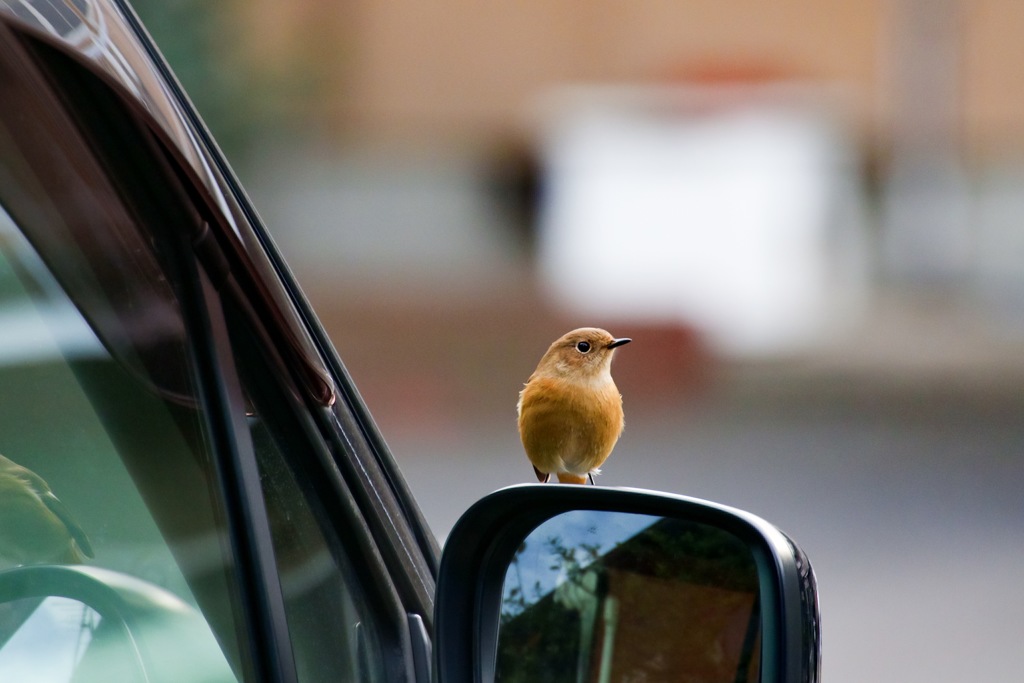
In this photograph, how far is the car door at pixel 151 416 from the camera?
110cm

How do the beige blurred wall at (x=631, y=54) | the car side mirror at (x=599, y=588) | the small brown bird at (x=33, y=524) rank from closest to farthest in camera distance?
the small brown bird at (x=33, y=524) < the car side mirror at (x=599, y=588) < the beige blurred wall at (x=631, y=54)

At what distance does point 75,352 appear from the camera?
45.6 inches

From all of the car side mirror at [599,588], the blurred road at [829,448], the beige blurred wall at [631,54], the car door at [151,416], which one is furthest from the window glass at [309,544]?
the beige blurred wall at [631,54]

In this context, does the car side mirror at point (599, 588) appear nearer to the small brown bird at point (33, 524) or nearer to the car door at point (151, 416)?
the car door at point (151, 416)

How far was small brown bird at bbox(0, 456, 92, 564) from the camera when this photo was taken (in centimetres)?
109

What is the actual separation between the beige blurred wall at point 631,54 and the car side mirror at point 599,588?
53.5 ft

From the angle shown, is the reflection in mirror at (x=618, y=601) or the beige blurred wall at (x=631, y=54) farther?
the beige blurred wall at (x=631, y=54)

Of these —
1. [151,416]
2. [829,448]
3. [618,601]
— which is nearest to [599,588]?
[618,601]

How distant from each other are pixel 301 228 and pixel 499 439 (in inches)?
302

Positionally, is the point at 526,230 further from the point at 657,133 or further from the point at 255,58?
the point at 255,58

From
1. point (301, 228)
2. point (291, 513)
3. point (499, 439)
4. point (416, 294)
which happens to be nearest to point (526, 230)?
point (416, 294)

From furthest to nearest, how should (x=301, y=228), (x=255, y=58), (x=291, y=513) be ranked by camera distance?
(x=301, y=228), (x=255, y=58), (x=291, y=513)

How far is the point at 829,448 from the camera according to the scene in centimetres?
1157

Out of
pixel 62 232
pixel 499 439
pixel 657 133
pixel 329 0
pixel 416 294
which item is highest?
pixel 329 0
